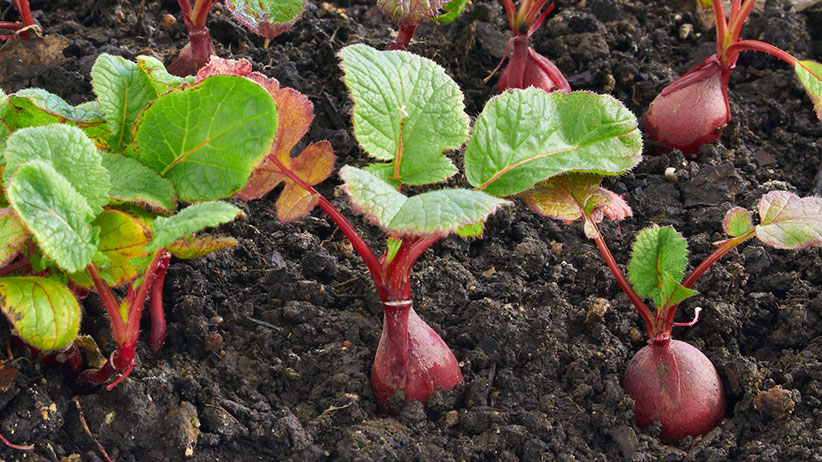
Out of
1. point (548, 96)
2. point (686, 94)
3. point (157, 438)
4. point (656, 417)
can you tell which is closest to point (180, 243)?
point (157, 438)

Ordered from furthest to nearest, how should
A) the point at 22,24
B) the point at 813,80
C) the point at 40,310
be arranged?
the point at 22,24, the point at 813,80, the point at 40,310

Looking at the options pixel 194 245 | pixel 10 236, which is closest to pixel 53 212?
pixel 10 236

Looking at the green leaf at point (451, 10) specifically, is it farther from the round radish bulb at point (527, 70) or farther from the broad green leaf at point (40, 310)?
the broad green leaf at point (40, 310)

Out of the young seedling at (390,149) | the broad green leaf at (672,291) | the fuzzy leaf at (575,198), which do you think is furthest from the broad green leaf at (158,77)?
the broad green leaf at (672,291)

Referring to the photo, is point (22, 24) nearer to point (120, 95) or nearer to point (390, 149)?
point (120, 95)

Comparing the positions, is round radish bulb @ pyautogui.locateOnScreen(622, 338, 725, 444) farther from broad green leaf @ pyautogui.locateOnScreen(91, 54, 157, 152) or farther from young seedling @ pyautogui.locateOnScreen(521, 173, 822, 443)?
broad green leaf @ pyautogui.locateOnScreen(91, 54, 157, 152)

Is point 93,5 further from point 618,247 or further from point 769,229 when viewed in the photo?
point 769,229

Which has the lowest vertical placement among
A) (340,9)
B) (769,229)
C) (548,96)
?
(340,9)
